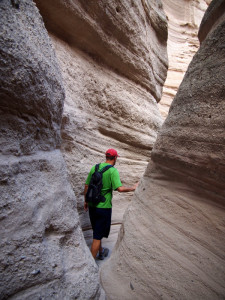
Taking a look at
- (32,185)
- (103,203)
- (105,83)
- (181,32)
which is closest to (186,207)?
(103,203)

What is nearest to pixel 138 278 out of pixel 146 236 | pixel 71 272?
pixel 146 236

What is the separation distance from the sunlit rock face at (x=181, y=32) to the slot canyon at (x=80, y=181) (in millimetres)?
7992

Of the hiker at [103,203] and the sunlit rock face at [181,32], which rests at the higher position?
the sunlit rock face at [181,32]

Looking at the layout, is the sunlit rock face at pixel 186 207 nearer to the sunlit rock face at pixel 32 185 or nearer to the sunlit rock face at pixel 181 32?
the sunlit rock face at pixel 32 185

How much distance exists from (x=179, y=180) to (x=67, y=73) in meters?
1.99

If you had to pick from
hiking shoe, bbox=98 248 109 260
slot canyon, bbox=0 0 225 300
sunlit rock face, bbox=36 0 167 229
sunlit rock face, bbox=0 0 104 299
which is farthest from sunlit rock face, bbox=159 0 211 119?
sunlit rock face, bbox=0 0 104 299

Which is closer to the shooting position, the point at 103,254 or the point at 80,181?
the point at 103,254

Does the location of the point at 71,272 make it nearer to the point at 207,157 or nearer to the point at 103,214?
the point at 103,214

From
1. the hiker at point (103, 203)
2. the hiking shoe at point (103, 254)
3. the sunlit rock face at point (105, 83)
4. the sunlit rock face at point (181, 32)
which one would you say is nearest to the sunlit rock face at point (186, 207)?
the hiker at point (103, 203)

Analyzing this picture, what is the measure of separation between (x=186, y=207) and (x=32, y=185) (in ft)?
3.73

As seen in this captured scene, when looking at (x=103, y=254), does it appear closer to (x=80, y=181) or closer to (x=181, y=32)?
(x=80, y=181)

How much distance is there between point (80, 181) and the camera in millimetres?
2654

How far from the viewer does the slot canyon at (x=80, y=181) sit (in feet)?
3.57

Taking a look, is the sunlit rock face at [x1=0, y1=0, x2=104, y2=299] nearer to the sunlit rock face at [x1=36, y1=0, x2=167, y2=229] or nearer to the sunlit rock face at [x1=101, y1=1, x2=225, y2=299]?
the sunlit rock face at [x1=101, y1=1, x2=225, y2=299]
